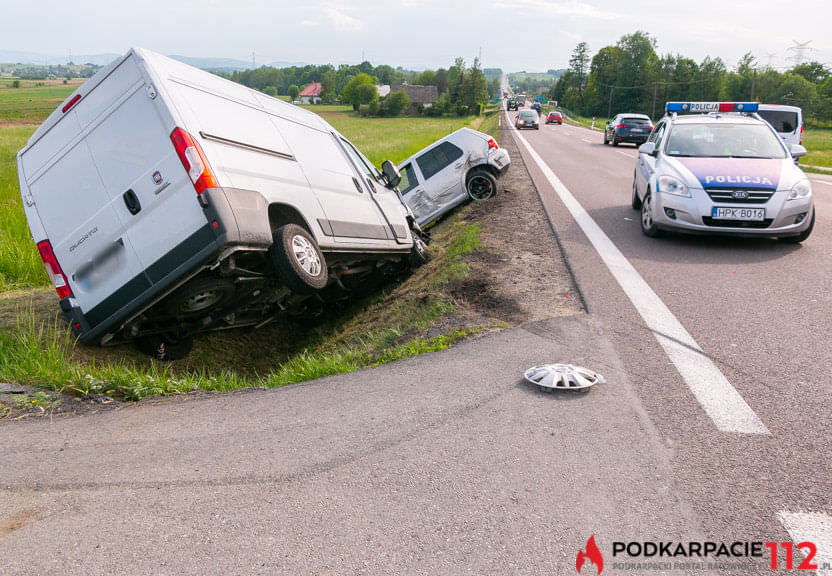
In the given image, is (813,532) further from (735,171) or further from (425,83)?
(425,83)

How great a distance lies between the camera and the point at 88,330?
522 cm

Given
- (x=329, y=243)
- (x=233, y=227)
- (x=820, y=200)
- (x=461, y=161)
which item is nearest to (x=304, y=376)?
(x=233, y=227)

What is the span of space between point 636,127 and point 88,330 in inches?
1192

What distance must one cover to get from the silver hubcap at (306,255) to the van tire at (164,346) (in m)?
1.64

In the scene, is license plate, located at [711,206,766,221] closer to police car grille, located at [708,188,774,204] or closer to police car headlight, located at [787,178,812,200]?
police car grille, located at [708,188,774,204]

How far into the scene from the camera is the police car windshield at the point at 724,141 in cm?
919

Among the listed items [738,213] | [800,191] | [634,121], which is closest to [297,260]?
[738,213]

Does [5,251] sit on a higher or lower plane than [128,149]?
lower

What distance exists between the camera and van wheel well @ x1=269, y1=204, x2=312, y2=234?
5.68 meters

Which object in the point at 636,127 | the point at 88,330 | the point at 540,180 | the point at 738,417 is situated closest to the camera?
the point at 738,417

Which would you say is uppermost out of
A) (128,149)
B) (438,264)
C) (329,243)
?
(128,149)

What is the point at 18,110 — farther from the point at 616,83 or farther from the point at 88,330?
the point at 616,83

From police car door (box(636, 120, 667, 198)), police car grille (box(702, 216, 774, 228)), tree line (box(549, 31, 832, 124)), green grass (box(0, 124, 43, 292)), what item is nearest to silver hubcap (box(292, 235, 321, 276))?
green grass (box(0, 124, 43, 292))

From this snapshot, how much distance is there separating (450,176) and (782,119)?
12609 millimetres
